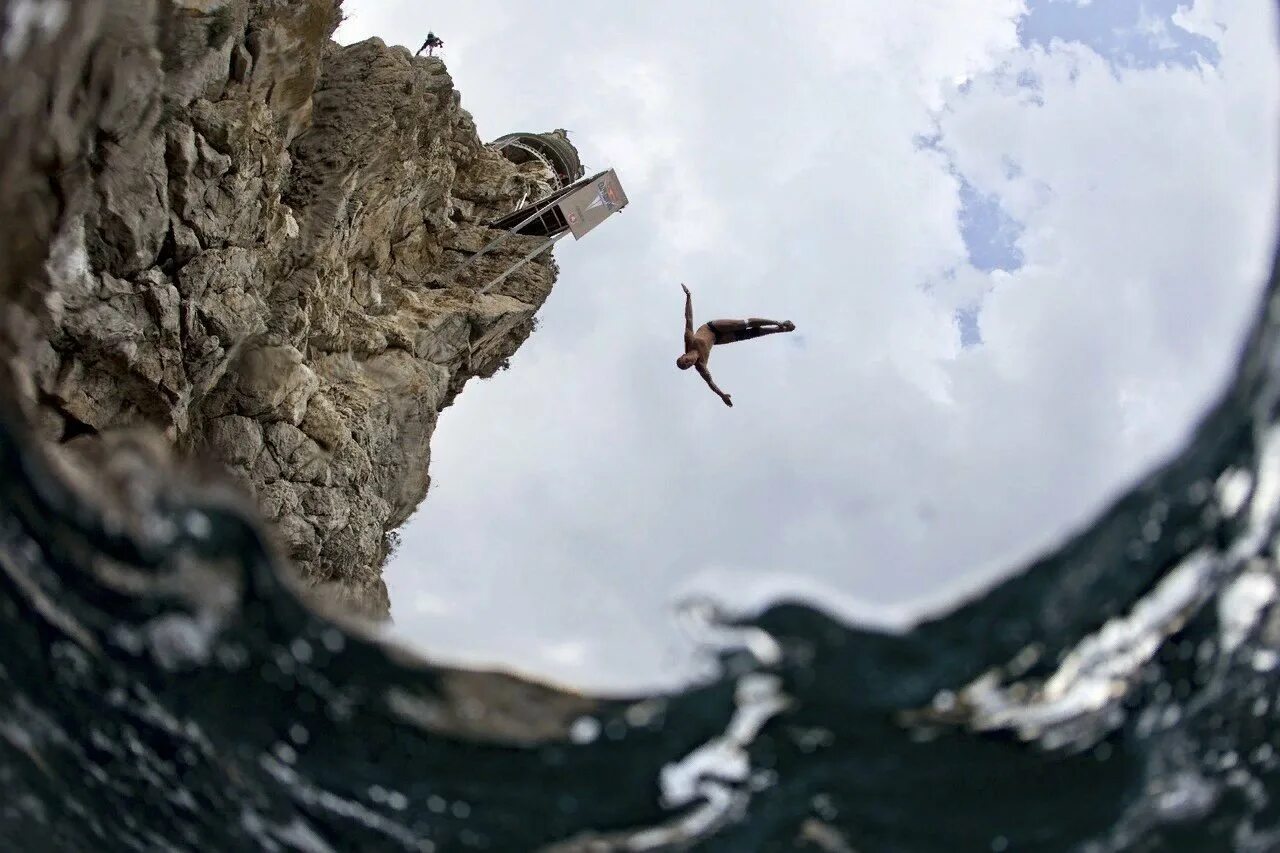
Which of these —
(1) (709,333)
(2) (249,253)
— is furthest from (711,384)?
(2) (249,253)

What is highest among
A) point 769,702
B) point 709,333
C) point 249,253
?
point 709,333

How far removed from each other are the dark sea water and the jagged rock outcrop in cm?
112

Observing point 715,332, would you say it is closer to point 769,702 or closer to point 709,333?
point 709,333

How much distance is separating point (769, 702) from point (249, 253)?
970 cm

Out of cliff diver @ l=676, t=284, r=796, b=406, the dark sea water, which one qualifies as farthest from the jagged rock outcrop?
cliff diver @ l=676, t=284, r=796, b=406

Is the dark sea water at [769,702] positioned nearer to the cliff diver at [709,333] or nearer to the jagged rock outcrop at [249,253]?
the jagged rock outcrop at [249,253]

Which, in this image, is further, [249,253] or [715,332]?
[715,332]

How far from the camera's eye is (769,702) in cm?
596

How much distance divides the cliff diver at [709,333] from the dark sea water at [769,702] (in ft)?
25.3

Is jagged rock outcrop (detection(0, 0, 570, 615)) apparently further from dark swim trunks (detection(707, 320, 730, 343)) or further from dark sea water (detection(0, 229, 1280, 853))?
dark swim trunks (detection(707, 320, 730, 343))

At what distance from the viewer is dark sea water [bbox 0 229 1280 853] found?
5.62 m

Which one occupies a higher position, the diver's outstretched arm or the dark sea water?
the diver's outstretched arm

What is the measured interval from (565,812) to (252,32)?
1029 cm

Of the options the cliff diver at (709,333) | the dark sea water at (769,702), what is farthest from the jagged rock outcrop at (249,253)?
the cliff diver at (709,333)
